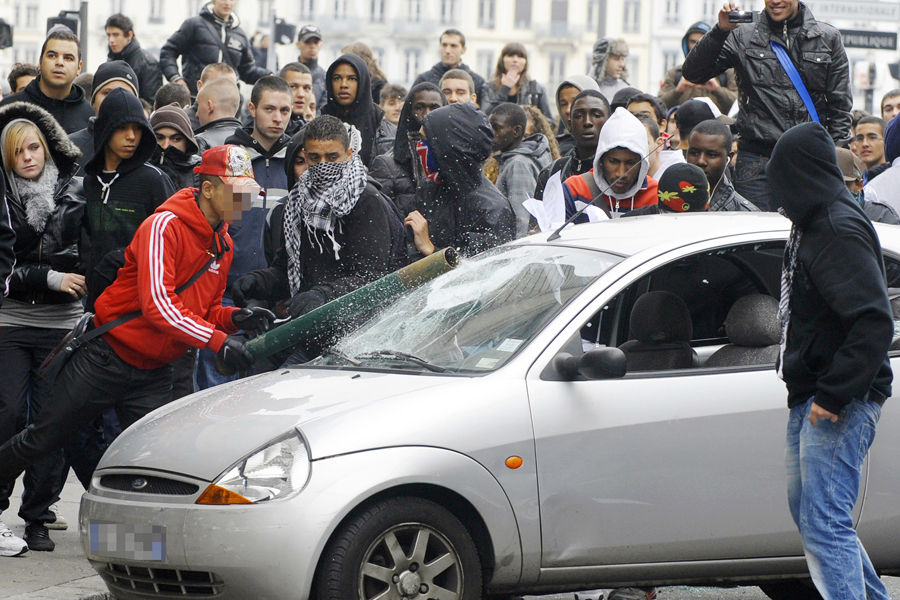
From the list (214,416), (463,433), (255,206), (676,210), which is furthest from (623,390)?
(255,206)

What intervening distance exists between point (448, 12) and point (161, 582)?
13608 centimetres

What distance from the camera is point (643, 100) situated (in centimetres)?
1140

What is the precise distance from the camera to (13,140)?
8.00 metres

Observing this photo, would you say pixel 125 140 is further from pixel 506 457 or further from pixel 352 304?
pixel 506 457

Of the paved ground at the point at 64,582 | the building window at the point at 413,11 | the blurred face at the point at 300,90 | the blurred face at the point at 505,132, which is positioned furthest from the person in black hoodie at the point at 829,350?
the building window at the point at 413,11

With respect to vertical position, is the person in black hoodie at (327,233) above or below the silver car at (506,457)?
above

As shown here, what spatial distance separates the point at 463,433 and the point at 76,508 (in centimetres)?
395

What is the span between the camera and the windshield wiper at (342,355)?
6558mm

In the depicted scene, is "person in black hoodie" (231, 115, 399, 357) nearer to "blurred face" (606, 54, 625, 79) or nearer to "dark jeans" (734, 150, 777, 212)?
"dark jeans" (734, 150, 777, 212)

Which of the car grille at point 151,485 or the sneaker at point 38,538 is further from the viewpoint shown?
the sneaker at point 38,538

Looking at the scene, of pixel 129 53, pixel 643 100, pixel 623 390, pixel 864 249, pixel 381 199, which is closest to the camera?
pixel 864 249

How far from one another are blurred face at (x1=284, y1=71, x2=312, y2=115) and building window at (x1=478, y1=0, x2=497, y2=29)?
12838 cm

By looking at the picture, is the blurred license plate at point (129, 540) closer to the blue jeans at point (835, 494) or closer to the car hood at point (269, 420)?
the car hood at point (269, 420)

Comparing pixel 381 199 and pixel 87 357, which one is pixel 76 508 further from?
pixel 381 199
